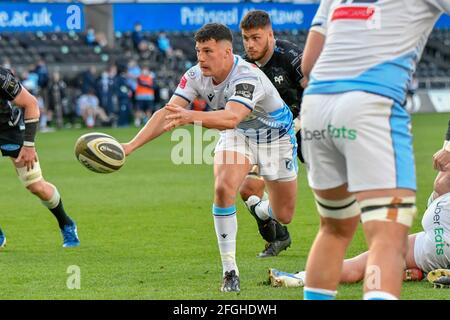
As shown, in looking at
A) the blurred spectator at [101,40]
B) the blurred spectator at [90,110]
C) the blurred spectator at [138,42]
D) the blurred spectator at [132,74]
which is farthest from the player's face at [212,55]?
the blurred spectator at [101,40]

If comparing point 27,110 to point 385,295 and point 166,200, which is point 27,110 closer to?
point 166,200

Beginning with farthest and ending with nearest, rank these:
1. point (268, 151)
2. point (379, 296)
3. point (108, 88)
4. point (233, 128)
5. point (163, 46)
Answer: point (163, 46)
point (108, 88)
point (268, 151)
point (233, 128)
point (379, 296)

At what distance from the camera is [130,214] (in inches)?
545

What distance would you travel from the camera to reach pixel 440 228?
797cm

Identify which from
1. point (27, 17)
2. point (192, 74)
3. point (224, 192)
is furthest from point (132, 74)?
point (224, 192)

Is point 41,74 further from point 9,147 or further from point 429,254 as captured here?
point 429,254

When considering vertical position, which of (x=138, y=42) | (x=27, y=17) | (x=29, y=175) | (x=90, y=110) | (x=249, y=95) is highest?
(x=27, y=17)

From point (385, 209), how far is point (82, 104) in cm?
3027

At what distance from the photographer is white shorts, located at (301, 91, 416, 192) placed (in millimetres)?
5289

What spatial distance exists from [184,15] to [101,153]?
28.8 meters

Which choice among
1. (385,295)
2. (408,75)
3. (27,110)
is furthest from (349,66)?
(27,110)

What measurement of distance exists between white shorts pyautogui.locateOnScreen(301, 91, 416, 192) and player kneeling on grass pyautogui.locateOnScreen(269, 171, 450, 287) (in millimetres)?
2677

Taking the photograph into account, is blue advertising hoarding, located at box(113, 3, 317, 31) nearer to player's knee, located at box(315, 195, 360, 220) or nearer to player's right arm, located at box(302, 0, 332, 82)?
player's right arm, located at box(302, 0, 332, 82)

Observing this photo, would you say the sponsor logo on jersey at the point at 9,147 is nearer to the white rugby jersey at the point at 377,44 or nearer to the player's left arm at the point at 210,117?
the player's left arm at the point at 210,117
